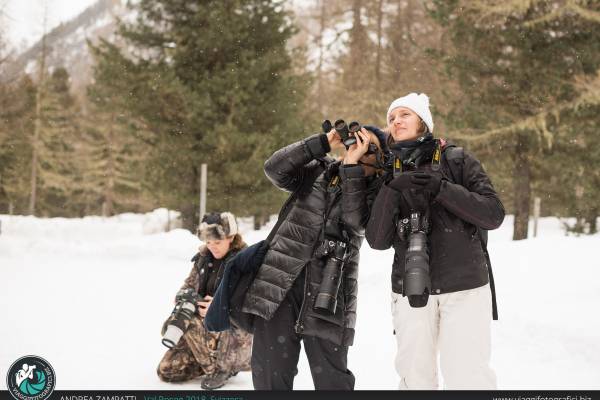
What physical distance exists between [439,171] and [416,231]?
354mm

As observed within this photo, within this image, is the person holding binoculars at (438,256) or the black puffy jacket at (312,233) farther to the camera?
the black puffy jacket at (312,233)

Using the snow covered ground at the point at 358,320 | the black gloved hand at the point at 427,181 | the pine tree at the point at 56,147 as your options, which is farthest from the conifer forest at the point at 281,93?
the pine tree at the point at 56,147

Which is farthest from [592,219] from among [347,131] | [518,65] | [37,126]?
[37,126]


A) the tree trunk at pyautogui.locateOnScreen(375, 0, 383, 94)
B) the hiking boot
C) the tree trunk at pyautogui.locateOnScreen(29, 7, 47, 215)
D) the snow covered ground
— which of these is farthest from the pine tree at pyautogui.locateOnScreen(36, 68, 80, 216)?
the hiking boot

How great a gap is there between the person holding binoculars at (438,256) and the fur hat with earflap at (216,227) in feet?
6.93

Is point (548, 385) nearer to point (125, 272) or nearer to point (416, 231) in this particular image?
point (416, 231)

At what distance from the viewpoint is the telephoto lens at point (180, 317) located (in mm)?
4598

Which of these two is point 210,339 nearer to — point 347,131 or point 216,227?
point 216,227

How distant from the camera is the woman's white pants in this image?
2.79m

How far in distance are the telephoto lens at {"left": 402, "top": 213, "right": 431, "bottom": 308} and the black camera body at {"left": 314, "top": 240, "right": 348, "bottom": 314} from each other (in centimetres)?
35

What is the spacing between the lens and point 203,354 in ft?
16.6

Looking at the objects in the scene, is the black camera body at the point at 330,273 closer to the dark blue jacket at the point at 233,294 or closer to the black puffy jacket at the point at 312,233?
the black puffy jacket at the point at 312,233

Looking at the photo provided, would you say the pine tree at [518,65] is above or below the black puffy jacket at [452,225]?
above

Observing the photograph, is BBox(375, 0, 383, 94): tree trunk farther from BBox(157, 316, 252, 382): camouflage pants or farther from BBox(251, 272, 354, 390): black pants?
BBox(251, 272, 354, 390): black pants
